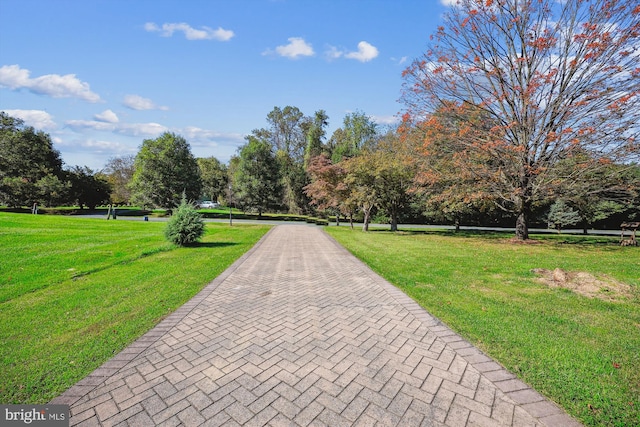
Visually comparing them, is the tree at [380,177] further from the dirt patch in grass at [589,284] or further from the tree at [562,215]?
the tree at [562,215]

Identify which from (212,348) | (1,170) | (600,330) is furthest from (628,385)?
(1,170)

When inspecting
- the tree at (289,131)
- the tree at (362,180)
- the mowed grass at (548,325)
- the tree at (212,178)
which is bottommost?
the mowed grass at (548,325)

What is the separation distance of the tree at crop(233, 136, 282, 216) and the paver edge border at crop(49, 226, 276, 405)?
1274 inches

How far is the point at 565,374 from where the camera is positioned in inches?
119

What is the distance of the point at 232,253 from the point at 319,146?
31.6 m

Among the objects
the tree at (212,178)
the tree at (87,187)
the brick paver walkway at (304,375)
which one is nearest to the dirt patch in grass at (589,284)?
the brick paver walkway at (304,375)

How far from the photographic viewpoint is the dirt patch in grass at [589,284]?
562 centimetres

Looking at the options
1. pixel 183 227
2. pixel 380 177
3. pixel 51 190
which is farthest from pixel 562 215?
pixel 51 190

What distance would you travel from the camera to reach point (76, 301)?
5164 millimetres

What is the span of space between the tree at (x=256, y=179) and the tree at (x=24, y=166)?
22.5m

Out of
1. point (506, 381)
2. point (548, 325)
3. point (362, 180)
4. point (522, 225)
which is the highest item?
point (362, 180)

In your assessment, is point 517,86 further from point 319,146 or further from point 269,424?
point 319,146

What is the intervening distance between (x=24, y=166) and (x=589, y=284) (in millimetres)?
53412

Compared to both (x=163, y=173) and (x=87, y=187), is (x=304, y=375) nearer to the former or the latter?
(x=163, y=173)
